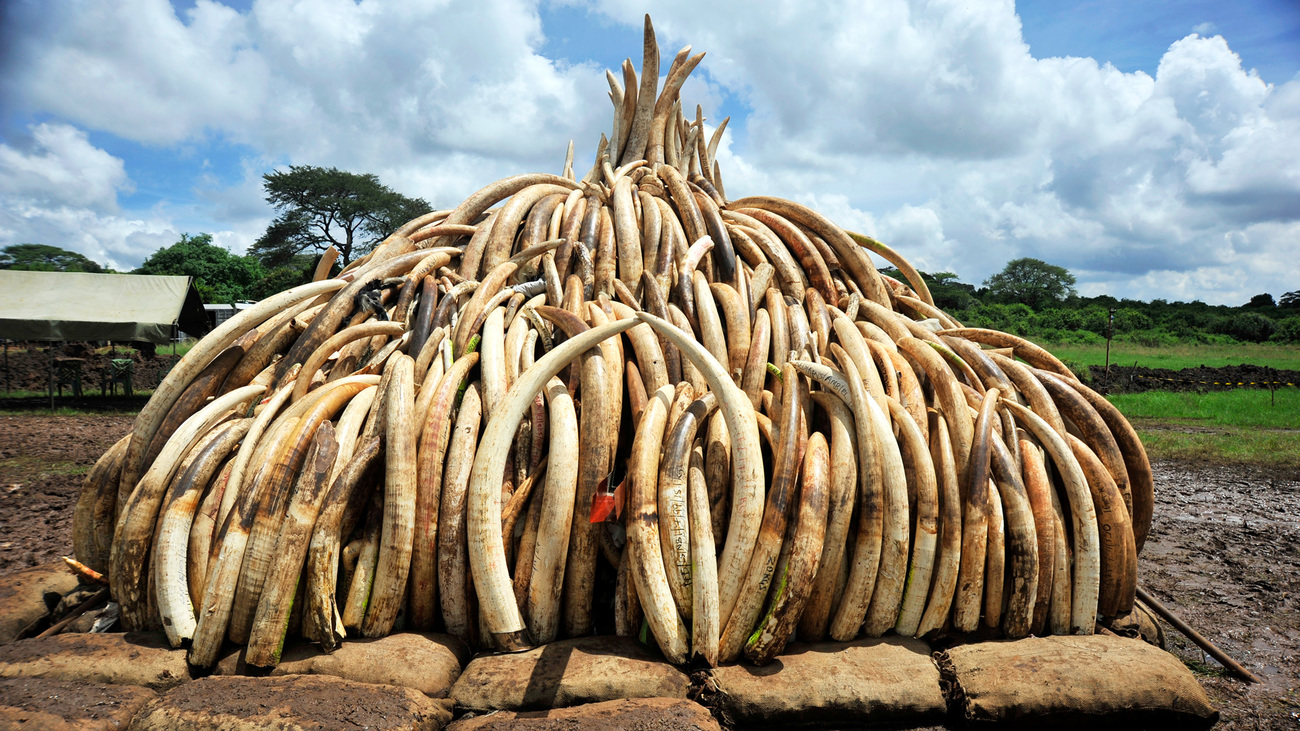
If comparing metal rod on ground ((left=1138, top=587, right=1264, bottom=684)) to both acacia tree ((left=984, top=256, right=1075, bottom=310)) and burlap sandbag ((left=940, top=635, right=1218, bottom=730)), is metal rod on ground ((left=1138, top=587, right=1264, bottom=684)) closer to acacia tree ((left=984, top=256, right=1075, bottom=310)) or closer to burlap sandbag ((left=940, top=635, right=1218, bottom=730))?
burlap sandbag ((left=940, top=635, right=1218, bottom=730))

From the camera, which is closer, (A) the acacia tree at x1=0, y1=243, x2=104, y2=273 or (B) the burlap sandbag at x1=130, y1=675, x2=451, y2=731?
(B) the burlap sandbag at x1=130, y1=675, x2=451, y2=731

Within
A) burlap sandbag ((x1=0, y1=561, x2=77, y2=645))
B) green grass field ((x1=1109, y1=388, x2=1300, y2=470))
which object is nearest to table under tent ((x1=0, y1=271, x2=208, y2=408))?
burlap sandbag ((x1=0, y1=561, x2=77, y2=645))

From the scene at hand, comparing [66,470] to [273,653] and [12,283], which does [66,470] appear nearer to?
[273,653]

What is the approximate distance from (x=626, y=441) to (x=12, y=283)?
65.4 feet

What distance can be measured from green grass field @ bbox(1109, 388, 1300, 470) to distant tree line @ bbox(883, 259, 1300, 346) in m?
14.1

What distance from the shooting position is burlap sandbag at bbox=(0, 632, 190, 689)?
6.98 ft

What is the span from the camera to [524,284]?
10.6 ft

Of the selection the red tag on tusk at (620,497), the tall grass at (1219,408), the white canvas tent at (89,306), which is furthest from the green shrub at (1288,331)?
the white canvas tent at (89,306)

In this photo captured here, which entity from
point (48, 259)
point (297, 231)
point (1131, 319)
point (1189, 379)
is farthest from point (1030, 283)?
point (48, 259)

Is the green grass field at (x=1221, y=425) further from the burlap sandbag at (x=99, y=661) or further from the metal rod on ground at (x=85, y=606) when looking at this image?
the metal rod on ground at (x=85, y=606)

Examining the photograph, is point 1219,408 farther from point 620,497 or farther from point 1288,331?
point 1288,331

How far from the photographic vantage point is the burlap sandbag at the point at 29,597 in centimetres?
268

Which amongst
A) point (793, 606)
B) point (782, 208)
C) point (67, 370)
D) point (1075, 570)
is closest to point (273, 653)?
point (793, 606)

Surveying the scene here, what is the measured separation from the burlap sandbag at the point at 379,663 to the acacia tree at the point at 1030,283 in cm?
5586
